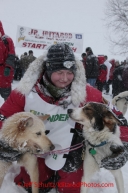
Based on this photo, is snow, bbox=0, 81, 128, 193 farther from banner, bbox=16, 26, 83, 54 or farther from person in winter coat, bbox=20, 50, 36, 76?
banner, bbox=16, 26, 83, 54

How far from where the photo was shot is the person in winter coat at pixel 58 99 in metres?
2.23

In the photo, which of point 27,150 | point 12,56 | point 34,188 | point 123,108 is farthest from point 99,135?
point 123,108

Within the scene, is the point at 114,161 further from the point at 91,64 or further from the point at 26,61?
the point at 26,61

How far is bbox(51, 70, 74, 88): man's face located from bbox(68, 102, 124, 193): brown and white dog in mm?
323

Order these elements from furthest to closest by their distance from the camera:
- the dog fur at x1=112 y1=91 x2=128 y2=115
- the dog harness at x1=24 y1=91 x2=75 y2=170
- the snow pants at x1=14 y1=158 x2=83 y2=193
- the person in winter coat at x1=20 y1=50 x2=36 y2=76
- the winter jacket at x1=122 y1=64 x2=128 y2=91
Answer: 1. the person in winter coat at x1=20 y1=50 x2=36 y2=76
2. the winter jacket at x1=122 y1=64 x2=128 y2=91
3. the dog fur at x1=112 y1=91 x2=128 y2=115
4. the snow pants at x1=14 y1=158 x2=83 y2=193
5. the dog harness at x1=24 y1=91 x2=75 y2=170

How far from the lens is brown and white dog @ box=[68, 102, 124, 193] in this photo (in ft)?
6.73

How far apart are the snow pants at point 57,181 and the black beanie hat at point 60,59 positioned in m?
1.16

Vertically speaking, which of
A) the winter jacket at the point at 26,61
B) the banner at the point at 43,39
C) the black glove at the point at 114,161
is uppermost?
the banner at the point at 43,39

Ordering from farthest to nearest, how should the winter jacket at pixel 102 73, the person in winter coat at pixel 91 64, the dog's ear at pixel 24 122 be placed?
the winter jacket at pixel 102 73 < the person in winter coat at pixel 91 64 < the dog's ear at pixel 24 122

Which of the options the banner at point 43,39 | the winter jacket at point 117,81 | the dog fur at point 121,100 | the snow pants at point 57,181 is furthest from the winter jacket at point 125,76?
the snow pants at point 57,181

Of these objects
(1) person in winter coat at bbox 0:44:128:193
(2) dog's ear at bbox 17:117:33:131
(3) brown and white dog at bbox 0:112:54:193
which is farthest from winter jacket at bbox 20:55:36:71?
(2) dog's ear at bbox 17:117:33:131

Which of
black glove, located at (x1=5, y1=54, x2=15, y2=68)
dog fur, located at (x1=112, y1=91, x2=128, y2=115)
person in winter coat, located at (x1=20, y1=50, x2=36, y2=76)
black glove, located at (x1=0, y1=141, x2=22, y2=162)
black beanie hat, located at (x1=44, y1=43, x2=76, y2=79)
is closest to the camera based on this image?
black glove, located at (x1=0, y1=141, x2=22, y2=162)

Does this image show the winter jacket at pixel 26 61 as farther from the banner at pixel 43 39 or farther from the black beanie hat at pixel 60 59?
the black beanie hat at pixel 60 59

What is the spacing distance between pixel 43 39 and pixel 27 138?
8.50m
